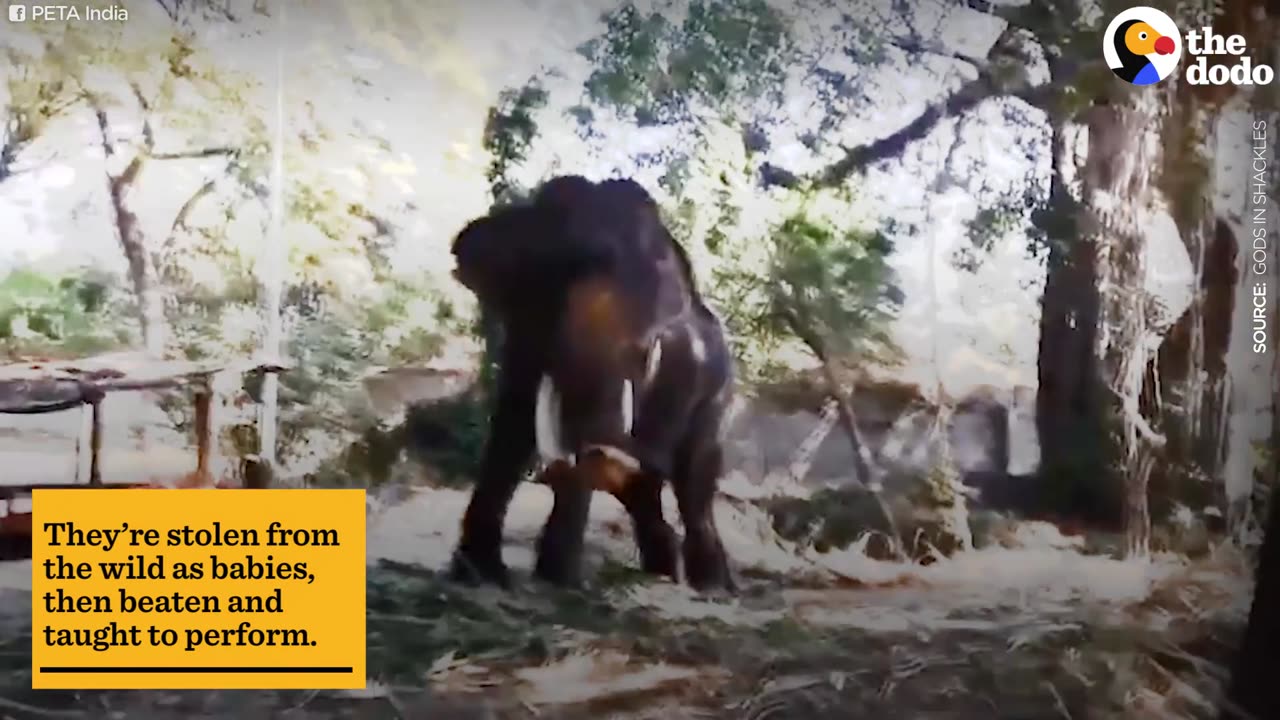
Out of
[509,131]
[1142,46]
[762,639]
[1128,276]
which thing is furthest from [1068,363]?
[509,131]

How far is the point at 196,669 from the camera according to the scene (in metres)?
1.57

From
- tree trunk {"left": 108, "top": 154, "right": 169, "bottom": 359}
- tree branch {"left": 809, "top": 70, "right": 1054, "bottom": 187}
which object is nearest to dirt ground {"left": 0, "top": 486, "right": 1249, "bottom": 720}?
tree trunk {"left": 108, "top": 154, "right": 169, "bottom": 359}

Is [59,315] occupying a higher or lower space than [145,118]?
lower

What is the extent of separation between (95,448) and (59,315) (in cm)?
19

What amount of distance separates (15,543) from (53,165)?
1.70 feet

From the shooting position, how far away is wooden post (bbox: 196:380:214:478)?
62.1 inches

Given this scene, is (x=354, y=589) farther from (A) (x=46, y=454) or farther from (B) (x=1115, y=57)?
(B) (x=1115, y=57)

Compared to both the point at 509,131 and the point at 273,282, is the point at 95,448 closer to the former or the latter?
the point at 273,282

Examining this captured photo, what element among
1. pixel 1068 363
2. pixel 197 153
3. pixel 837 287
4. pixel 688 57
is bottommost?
pixel 1068 363

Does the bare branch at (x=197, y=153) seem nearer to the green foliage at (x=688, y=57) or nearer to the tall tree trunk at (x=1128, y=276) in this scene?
the green foliage at (x=688, y=57)

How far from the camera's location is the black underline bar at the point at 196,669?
1566mm

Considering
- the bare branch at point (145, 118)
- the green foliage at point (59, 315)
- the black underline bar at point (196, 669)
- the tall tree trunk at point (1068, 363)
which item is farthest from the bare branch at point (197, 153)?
the tall tree trunk at point (1068, 363)

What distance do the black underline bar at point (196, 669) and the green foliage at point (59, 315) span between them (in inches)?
16.9
